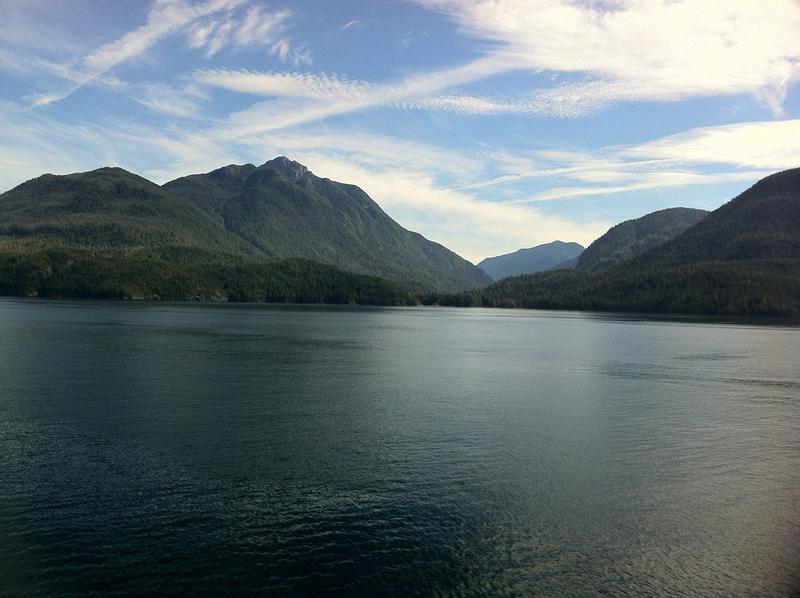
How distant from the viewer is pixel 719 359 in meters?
104

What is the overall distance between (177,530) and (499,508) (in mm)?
15998

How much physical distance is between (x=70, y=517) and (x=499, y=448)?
2728cm

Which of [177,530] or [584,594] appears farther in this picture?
[177,530]

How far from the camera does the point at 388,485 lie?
108 ft

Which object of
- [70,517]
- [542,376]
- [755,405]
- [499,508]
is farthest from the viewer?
[542,376]

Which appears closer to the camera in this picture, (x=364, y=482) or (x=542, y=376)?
(x=364, y=482)

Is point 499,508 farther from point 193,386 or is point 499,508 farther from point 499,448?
point 193,386

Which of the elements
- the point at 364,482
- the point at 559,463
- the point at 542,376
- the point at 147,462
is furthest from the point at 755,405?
the point at 147,462

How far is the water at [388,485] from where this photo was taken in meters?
23.5

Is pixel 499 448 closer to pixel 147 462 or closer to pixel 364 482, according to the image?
pixel 364 482

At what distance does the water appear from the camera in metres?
23.5

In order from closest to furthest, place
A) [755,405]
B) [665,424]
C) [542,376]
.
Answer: [665,424] < [755,405] < [542,376]

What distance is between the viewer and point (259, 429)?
146 ft

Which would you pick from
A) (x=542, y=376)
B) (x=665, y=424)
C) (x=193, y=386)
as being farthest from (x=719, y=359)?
(x=193, y=386)
